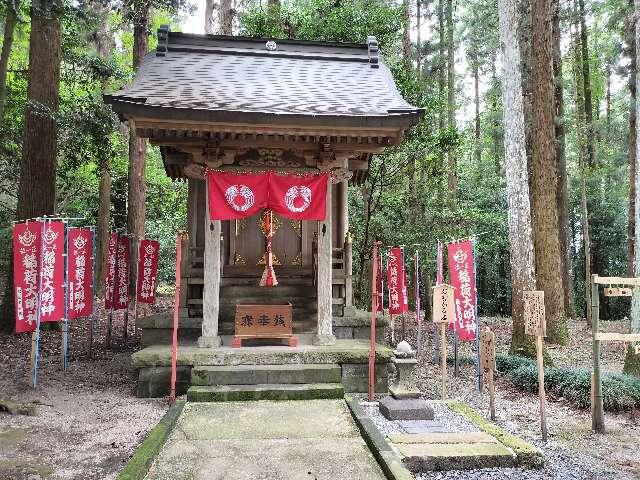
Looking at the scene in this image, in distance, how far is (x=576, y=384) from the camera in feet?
23.2

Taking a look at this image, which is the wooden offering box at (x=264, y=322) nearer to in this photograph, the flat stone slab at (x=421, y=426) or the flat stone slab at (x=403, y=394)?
the flat stone slab at (x=403, y=394)

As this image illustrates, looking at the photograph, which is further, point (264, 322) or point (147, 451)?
point (264, 322)

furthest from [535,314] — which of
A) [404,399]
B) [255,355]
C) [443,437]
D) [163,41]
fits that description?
[163,41]

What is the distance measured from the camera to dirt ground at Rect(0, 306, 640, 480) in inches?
174

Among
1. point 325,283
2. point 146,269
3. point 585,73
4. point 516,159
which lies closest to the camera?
point 325,283

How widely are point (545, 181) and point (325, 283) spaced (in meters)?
6.03

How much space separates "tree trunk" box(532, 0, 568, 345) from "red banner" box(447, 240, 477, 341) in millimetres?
3659

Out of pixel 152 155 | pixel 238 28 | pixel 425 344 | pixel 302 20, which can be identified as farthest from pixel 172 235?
pixel 425 344

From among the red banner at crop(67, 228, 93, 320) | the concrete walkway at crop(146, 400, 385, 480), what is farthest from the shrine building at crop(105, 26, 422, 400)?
the concrete walkway at crop(146, 400, 385, 480)

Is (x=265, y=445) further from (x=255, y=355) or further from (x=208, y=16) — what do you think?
(x=208, y=16)

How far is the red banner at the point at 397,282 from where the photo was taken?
1053 cm

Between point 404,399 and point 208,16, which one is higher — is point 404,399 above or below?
below

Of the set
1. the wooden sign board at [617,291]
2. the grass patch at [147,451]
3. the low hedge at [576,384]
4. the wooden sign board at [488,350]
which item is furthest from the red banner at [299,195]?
the low hedge at [576,384]

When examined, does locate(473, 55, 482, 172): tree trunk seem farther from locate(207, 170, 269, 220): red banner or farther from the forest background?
locate(207, 170, 269, 220): red banner
